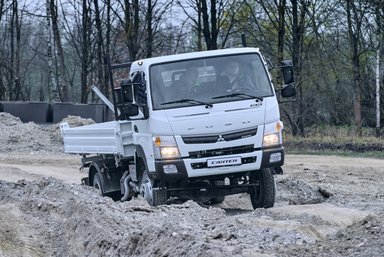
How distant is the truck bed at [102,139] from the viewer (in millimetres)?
14425

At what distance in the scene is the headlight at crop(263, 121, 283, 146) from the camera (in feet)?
42.7

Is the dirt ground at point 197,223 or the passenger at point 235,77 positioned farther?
the passenger at point 235,77

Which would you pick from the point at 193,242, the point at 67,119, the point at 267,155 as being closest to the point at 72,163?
the point at 67,119

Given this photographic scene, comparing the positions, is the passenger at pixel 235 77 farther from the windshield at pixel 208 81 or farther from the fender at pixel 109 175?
the fender at pixel 109 175

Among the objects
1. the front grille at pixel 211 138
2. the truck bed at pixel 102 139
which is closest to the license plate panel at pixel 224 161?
the front grille at pixel 211 138

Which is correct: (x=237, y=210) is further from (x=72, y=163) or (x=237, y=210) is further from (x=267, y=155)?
(x=72, y=163)

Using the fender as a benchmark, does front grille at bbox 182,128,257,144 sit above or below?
above

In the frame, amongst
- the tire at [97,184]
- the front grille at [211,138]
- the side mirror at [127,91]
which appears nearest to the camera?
the front grille at [211,138]

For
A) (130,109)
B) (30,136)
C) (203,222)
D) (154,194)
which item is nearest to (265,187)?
(154,194)

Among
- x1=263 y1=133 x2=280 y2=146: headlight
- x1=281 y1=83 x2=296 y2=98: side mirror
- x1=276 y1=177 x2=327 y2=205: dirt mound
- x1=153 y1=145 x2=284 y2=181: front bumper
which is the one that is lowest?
x1=276 y1=177 x2=327 y2=205: dirt mound

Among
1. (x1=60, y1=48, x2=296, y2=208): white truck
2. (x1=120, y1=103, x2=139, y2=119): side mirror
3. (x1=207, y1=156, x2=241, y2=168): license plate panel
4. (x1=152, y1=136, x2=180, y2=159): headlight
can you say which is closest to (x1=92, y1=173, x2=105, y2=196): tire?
(x1=60, y1=48, x2=296, y2=208): white truck

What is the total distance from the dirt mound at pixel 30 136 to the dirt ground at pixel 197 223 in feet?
42.6

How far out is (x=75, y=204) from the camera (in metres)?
12.2

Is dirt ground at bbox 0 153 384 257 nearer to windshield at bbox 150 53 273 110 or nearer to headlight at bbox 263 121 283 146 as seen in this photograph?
headlight at bbox 263 121 283 146
